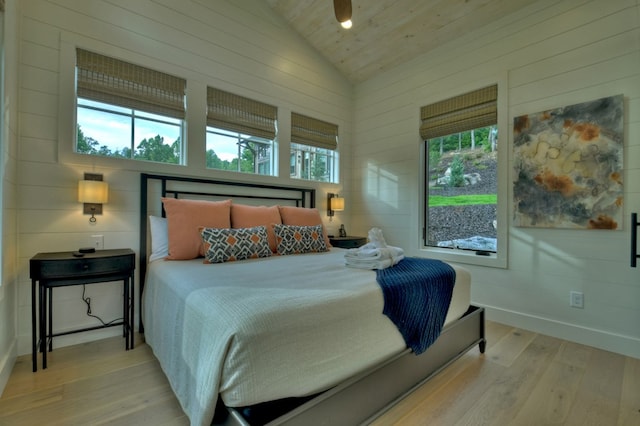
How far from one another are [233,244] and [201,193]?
3.27 feet

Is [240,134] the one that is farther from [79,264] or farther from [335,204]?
[79,264]

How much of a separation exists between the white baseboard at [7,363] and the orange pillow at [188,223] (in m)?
1.08

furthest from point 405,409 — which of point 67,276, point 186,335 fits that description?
point 67,276

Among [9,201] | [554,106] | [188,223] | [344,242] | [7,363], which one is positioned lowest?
[7,363]

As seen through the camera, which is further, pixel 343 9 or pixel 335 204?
pixel 335 204

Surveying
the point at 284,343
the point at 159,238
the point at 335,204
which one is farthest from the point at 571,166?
the point at 159,238

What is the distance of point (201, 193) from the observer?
3059mm

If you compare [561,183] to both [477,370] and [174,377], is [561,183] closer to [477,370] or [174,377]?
[477,370]

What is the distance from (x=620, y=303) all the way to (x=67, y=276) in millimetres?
4202

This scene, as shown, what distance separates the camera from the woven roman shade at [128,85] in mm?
2465

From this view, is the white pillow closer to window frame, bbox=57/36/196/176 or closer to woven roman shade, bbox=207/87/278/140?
window frame, bbox=57/36/196/176

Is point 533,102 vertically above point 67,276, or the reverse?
point 533,102

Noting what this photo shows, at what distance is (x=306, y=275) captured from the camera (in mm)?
1781

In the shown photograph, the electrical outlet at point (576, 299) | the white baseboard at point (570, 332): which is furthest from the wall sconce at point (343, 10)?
the white baseboard at point (570, 332)
